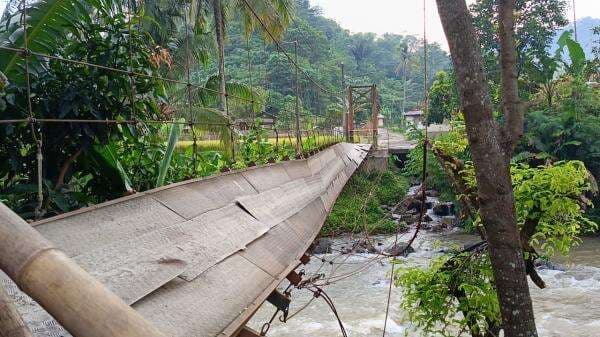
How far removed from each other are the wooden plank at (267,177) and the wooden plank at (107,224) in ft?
3.57

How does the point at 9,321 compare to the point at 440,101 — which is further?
the point at 440,101

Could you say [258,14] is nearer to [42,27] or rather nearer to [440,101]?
[42,27]

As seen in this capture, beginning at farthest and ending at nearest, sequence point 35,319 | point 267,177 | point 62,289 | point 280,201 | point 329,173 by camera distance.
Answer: point 329,173, point 267,177, point 280,201, point 35,319, point 62,289

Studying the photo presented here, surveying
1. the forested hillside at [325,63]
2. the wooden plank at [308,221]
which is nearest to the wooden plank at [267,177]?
the wooden plank at [308,221]

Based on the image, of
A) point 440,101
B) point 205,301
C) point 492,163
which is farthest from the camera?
point 440,101

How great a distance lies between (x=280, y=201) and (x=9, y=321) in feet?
7.62

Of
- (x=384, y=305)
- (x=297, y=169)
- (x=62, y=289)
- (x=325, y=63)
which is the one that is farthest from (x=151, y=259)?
(x=325, y=63)

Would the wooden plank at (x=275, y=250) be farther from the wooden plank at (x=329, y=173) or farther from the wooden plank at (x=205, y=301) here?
the wooden plank at (x=329, y=173)

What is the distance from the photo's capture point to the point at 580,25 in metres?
88.2

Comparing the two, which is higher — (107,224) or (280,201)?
(107,224)

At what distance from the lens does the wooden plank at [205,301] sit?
47.0 inches

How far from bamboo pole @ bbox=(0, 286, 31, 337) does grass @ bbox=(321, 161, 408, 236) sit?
9.11 meters

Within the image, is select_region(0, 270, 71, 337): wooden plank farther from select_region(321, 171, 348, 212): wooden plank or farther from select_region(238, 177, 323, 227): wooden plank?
select_region(321, 171, 348, 212): wooden plank

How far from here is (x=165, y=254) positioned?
1488mm
